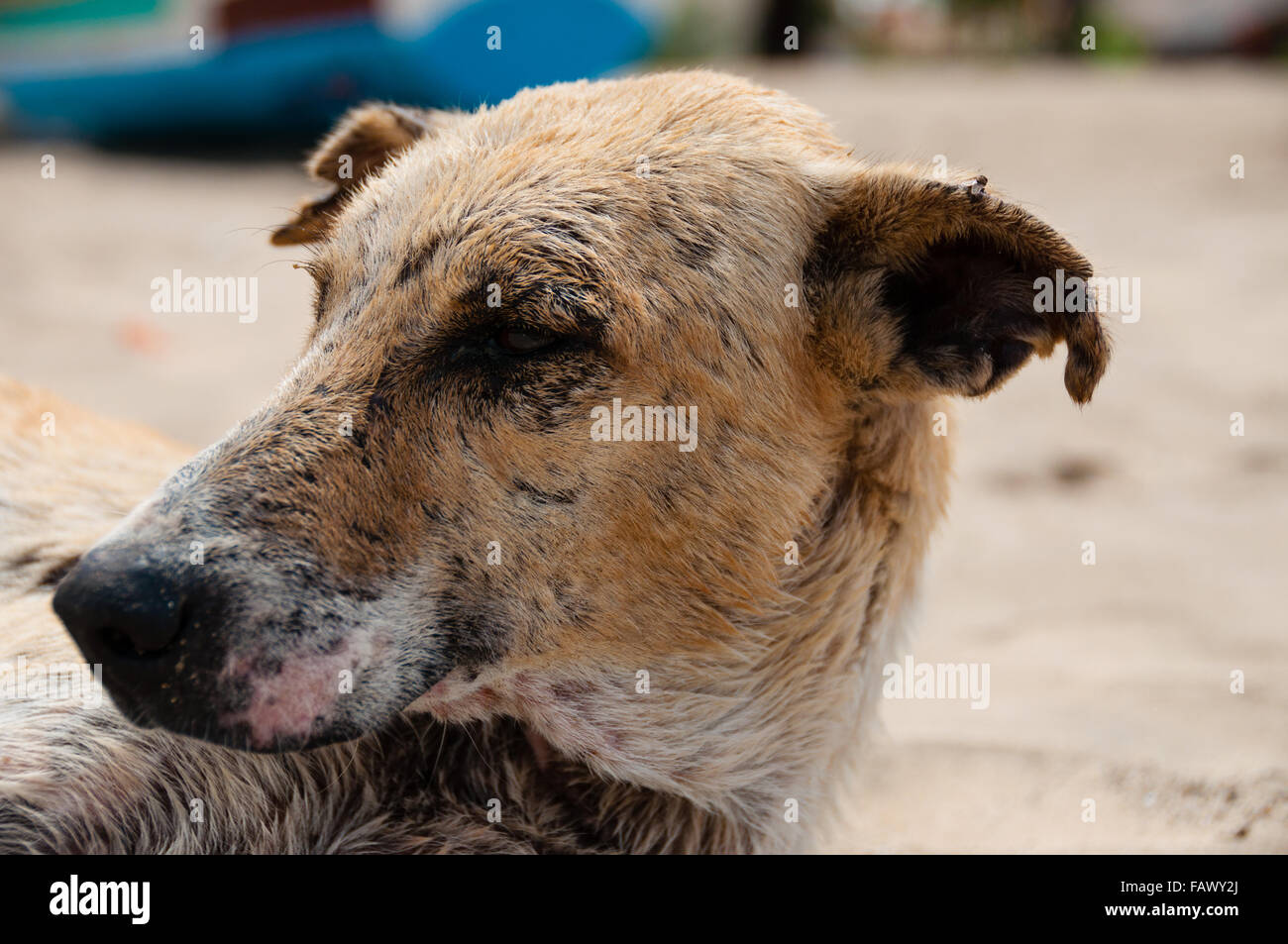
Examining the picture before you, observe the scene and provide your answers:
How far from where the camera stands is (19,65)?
15.2 meters

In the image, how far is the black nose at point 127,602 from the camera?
2.34 metres

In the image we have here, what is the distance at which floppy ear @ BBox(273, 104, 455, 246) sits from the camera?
3.67 m

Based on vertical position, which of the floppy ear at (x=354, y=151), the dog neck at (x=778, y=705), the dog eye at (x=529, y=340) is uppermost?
the floppy ear at (x=354, y=151)

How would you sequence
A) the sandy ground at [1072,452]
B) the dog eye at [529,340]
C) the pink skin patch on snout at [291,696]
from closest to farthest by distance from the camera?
the pink skin patch on snout at [291,696] → the dog eye at [529,340] → the sandy ground at [1072,452]

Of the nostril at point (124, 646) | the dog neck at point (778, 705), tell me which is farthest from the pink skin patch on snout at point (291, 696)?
the dog neck at point (778, 705)

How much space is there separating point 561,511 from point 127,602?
36.3 inches

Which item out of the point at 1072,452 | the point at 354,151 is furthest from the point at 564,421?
the point at 1072,452

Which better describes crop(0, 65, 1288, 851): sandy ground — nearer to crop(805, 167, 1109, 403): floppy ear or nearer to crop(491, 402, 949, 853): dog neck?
crop(805, 167, 1109, 403): floppy ear

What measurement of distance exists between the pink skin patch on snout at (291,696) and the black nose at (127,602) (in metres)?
0.16

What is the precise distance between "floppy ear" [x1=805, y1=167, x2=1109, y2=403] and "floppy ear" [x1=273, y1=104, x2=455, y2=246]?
4.45ft

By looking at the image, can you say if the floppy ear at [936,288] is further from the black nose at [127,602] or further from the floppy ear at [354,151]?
the black nose at [127,602]

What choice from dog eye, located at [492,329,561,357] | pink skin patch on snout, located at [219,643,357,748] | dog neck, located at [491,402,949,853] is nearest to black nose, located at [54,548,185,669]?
pink skin patch on snout, located at [219,643,357,748]

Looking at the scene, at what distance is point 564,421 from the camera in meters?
2.74
